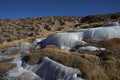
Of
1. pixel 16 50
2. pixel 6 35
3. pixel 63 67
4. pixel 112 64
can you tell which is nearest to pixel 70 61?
pixel 63 67

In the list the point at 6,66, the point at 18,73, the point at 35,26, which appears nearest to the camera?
the point at 18,73

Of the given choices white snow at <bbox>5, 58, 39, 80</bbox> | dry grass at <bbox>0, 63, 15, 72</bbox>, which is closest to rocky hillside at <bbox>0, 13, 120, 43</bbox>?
dry grass at <bbox>0, 63, 15, 72</bbox>

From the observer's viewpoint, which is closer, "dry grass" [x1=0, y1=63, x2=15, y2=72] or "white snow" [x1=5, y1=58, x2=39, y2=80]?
"white snow" [x1=5, y1=58, x2=39, y2=80]

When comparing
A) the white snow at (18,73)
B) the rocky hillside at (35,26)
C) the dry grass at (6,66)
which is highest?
the dry grass at (6,66)

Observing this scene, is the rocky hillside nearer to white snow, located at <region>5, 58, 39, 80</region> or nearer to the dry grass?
the dry grass

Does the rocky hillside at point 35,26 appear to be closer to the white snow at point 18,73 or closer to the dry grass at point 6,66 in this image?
the dry grass at point 6,66

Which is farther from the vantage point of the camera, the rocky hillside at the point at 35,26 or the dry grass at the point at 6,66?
the rocky hillside at the point at 35,26

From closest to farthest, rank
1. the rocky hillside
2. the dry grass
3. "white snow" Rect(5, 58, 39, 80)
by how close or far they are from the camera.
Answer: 1. "white snow" Rect(5, 58, 39, 80)
2. the dry grass
3. the rocky hillside

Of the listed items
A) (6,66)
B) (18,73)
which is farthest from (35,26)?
(18,73)

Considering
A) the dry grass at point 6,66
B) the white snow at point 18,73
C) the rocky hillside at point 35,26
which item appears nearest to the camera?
the white snow at point 18,73

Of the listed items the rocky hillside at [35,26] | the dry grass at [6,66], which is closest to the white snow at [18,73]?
the dry grass at [6,66]

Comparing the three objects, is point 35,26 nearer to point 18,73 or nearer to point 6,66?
point 6,66

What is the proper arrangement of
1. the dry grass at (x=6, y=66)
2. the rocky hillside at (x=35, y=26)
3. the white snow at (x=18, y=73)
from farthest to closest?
1. the rocky hillside at (x=35, y=26)
2. the dry grass at (x=6, y=66)
3. the white snow at (x=18, y=73)

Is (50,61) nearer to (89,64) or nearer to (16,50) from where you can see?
(89,64)
